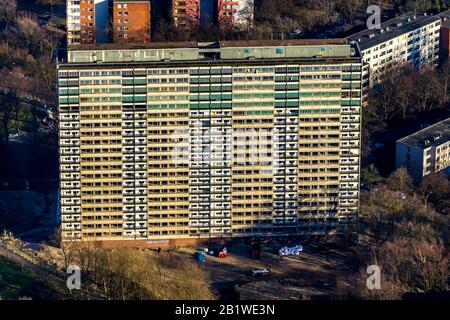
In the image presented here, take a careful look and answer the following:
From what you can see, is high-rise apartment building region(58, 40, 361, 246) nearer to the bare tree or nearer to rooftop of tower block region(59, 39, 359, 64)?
rooftop of tower block region(59, 39, 359, 64)

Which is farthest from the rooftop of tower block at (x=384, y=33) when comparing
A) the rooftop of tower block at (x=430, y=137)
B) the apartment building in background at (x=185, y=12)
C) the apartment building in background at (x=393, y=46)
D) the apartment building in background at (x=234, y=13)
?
the apartment building in background at (x=185, y=12)

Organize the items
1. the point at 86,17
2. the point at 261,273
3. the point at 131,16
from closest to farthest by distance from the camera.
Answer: the point at 261,273 → the point at 131,16 → the point at 86,17

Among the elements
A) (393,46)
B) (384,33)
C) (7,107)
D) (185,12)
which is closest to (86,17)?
(185,12)

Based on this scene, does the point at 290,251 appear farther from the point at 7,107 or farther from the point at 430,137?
the point at 7,107

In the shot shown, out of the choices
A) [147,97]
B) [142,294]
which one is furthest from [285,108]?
[142,294]

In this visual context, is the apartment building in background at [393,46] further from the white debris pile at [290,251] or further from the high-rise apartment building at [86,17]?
the white debris pile at [290,251]
